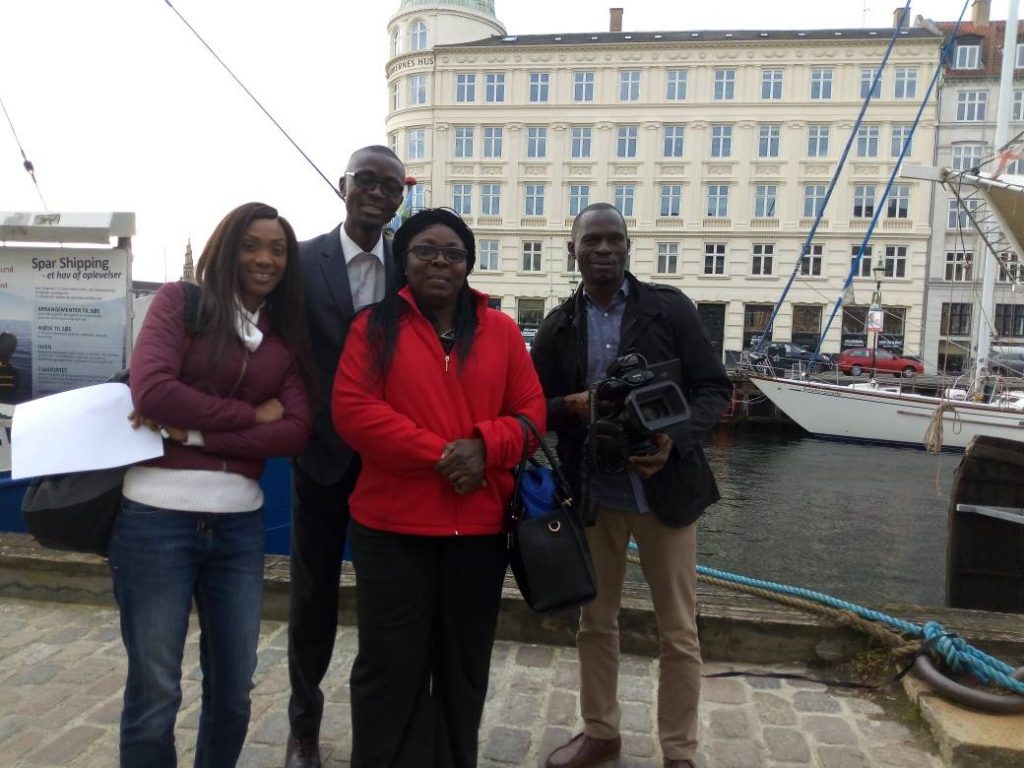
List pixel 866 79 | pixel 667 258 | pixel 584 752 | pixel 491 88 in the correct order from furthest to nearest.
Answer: pixel 491 88, pixel 667 258, pixel 866 79, pixel 584 752

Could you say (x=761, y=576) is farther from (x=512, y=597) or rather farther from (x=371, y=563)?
(x=371, y=563)

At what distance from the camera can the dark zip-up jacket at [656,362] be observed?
9.25 ft

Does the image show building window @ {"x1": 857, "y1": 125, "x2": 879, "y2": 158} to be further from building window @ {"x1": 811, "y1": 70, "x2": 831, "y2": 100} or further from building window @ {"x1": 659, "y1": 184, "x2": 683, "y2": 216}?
building window @ {"x1": 659, "y1": 184, "x2": 683, "y2": 216}

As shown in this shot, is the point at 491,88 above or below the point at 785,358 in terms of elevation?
above

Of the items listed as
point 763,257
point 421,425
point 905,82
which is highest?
point 905,82

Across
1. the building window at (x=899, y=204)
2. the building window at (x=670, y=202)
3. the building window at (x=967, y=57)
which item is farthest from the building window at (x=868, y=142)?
the building window at (x=670, y=202)

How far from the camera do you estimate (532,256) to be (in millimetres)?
42250

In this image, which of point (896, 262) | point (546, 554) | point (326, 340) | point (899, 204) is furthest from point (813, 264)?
point (546, 554)

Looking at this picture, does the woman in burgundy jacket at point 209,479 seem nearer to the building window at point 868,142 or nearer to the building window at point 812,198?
the building window at point 812,198

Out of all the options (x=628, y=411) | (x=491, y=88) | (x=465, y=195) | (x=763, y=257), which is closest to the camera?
(x=628, y=411)

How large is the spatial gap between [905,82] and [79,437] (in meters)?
46.2

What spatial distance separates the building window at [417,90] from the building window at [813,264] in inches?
904

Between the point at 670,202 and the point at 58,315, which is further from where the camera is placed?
the point at 670,202

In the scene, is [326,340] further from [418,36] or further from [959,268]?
[418,36]
